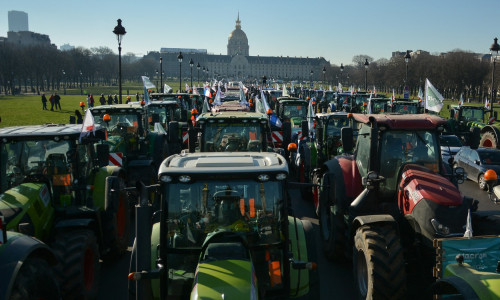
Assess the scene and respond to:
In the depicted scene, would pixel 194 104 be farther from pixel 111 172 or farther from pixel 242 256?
pixel 242 256

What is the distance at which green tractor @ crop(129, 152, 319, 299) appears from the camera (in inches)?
177

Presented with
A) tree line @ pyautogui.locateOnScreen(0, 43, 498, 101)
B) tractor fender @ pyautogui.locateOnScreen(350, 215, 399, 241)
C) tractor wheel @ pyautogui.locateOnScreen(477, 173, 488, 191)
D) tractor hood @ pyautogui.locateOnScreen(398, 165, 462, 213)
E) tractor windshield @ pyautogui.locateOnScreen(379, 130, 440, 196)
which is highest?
tree line @ pyautogui.locateOnScreen(0, 43, 498, 101)

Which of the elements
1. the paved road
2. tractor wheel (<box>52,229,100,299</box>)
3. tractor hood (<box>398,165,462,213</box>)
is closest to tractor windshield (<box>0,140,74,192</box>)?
tractor wheel (<box>52,229,100,299</box>)

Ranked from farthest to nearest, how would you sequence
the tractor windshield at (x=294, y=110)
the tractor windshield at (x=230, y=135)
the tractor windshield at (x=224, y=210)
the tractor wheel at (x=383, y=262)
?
the tractor windshield at (x=294, y=110) < the tractor windshield at (x=230, y=135) < the tractor wheel at (x=383, y=262) < the tractor windshield at (x=224, y=210)

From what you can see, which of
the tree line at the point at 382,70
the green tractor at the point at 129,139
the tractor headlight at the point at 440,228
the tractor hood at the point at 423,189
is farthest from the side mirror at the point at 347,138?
the tree line at the point at 382,70

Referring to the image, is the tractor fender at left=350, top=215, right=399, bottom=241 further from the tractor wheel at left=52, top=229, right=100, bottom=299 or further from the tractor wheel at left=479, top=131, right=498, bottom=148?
the tractor wheel at left=479, top=131, right=498, bottom=148

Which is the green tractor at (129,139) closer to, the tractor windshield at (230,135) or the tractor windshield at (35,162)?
the tractor windshield at (230,135)

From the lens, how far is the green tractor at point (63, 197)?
6.12m

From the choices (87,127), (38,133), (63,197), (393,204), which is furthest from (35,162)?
(393,204)

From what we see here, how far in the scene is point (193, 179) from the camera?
450 centimetres

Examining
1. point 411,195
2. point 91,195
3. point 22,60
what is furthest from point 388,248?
point 22,60

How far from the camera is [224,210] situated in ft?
15.8

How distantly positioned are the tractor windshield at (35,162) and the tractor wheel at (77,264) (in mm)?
1110

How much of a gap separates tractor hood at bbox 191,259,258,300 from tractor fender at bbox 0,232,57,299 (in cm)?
163
